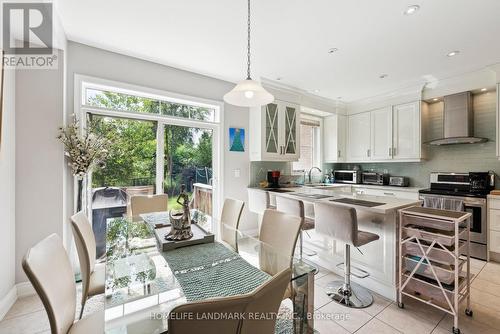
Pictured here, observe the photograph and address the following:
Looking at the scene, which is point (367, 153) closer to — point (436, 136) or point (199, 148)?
point (436, 136)

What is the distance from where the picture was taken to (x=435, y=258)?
71.1 inches

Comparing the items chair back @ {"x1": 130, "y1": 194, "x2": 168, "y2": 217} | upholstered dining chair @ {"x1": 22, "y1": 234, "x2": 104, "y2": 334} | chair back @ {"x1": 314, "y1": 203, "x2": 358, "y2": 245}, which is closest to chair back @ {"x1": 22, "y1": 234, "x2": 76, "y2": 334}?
upholstered dining chair @ {"x1": 22, "y1": 234, "x2": 104, "y2": 334}

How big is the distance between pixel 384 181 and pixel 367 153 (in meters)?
0.65

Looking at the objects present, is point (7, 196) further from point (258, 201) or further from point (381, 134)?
point (381, 134)

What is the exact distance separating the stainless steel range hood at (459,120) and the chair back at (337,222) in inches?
116

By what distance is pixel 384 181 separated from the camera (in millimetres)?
4480

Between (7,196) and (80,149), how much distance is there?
0.70 m

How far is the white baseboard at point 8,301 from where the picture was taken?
1910mm

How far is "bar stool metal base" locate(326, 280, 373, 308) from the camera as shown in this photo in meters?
2.05

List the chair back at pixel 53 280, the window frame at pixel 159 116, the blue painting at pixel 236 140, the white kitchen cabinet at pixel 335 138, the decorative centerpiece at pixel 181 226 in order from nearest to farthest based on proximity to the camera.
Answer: the chair back at pixel 53 280
the decorative centerpiece at pixel 181 226
the window frame at pixel 159 116
the blue painting at pixel 236 140
the white kitchen cabinet at pixel 335 138

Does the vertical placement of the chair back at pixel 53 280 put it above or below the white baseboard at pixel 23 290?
above

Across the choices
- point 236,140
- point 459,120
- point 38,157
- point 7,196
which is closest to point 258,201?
point 236,140

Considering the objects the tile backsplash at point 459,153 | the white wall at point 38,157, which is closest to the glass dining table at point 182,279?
the white wall at point 38,157

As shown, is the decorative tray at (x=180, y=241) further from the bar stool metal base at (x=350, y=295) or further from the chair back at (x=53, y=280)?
the bar stool metal base at (x=350, y=295)
